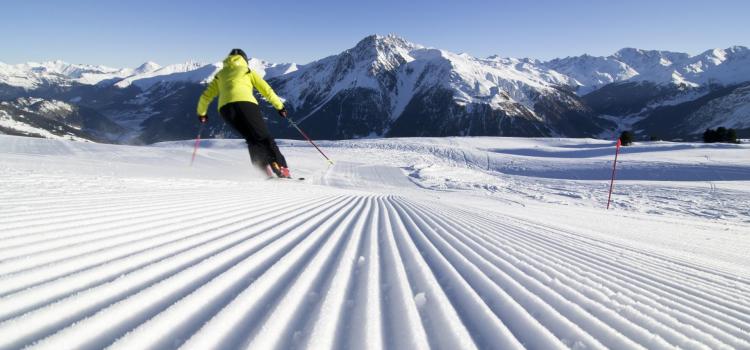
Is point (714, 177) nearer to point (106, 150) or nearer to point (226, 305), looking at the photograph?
point (226, 305)

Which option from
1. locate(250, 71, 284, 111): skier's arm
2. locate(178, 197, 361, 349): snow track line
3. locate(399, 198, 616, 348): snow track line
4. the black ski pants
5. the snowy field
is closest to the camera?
→ locate(178, 197, 361, 349): snow track line

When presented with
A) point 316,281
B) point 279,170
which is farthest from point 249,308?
point 279,170

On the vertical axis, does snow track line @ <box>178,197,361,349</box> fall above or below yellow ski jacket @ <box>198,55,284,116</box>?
below

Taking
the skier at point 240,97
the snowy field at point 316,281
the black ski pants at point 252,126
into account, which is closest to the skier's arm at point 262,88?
the skier at point 240,97

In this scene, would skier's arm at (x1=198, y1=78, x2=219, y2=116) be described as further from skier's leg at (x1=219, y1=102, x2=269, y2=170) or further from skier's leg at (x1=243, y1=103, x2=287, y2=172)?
skier's leg at (x1=243, y1=103, x2=287, y2=172)

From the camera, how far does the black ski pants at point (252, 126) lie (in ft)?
28.9

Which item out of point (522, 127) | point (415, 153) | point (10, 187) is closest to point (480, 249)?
point (10, 187)

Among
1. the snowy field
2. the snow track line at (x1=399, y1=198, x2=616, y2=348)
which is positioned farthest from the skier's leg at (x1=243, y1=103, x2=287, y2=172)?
the snow track line at (x1=399, y1=198, x2=616, y2=348)

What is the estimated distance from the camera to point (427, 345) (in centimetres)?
162

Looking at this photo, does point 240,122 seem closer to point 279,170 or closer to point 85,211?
point 279,170

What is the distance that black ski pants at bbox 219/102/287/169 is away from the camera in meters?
8.80

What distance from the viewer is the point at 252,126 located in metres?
8.98

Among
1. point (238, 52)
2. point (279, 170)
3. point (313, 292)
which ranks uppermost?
point (238, 52)

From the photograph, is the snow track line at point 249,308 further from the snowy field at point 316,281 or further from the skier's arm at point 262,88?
the skier's arm at point 262,88
